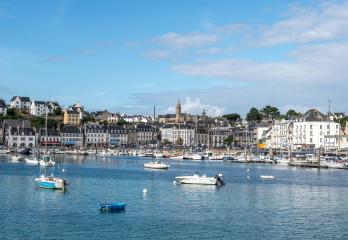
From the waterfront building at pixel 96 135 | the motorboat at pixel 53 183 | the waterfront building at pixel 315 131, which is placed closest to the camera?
the motorboat at pixel 53 183

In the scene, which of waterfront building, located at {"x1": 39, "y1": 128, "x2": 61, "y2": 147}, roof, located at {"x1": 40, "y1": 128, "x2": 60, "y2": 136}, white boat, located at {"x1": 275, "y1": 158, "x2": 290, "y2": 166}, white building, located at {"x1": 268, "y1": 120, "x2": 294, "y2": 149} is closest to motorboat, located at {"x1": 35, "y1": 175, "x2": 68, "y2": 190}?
white boat, located at {"x1": 275, "y1": 158, "x2": 290, "y2": 166}

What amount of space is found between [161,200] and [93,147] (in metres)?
138

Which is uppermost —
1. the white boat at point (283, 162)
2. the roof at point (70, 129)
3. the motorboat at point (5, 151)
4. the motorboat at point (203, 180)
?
the roof at point (70, 129)

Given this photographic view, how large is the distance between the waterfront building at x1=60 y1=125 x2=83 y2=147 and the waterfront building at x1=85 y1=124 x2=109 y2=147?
2.75 m

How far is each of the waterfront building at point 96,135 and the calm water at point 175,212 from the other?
129 m

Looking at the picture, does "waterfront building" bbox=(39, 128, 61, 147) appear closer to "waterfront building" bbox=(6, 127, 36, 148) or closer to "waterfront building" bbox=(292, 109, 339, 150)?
"waterfront building" bbox=(6, 127, 36, 148)

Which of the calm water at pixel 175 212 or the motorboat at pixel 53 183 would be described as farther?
Result: the motorboat at pixel 53 183

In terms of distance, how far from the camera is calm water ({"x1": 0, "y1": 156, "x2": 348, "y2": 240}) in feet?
117

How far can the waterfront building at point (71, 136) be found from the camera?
188m

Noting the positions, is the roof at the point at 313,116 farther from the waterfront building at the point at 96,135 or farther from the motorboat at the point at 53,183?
the motorboat at the point at 53,183

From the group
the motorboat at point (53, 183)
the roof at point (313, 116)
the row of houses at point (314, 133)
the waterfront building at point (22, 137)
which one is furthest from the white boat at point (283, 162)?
the waterfront building at point (22, 137)

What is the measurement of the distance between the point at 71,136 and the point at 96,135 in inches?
362

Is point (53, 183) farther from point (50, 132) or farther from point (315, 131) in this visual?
point (50, 132)

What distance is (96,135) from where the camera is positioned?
19662 centimetres
